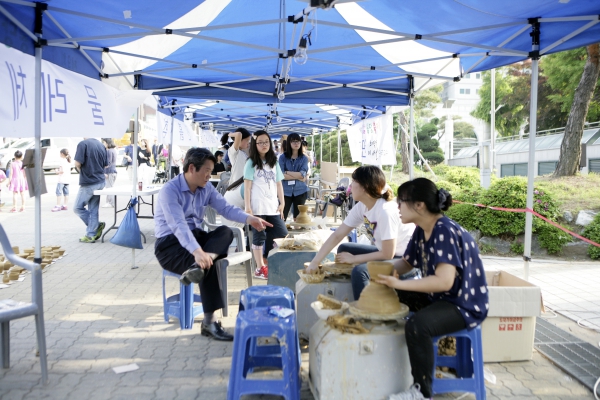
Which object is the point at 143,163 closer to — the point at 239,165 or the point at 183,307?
the point at 239,165

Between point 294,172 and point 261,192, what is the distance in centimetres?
193

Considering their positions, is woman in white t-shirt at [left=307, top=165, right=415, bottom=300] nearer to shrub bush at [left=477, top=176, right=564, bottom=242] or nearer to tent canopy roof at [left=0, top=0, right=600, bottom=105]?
tent canopy roof at [left=0, top=0, right=600, bottom=105]

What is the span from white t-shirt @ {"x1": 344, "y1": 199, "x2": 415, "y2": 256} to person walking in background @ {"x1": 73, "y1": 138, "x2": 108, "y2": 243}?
6.11 meters

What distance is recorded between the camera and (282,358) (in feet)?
8.64

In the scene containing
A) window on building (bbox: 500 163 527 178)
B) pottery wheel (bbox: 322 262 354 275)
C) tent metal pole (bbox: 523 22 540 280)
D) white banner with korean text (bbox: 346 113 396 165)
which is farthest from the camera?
window on building (bbox: 500 163 527 178)

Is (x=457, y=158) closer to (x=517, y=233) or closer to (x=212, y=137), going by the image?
(x=212, y=137)

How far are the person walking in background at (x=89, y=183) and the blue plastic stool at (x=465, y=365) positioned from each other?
7167 mm

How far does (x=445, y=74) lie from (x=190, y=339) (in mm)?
4787

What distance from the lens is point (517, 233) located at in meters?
7.58

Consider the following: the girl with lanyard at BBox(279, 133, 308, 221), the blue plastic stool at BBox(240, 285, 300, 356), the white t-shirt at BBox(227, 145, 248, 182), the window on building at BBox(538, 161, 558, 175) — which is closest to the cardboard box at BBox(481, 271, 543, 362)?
the blue plastic stool at BBox(240, 285, 300, 356)

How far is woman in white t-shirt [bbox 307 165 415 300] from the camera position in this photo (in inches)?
138

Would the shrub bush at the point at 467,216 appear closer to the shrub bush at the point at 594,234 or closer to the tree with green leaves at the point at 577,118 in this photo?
the shrub bush at the point at 594,234

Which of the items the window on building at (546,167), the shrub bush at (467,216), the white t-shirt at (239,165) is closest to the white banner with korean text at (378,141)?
the shrub bush at (467,216)

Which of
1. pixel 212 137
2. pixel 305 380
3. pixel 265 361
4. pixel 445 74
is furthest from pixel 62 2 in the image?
pixel 212 137
